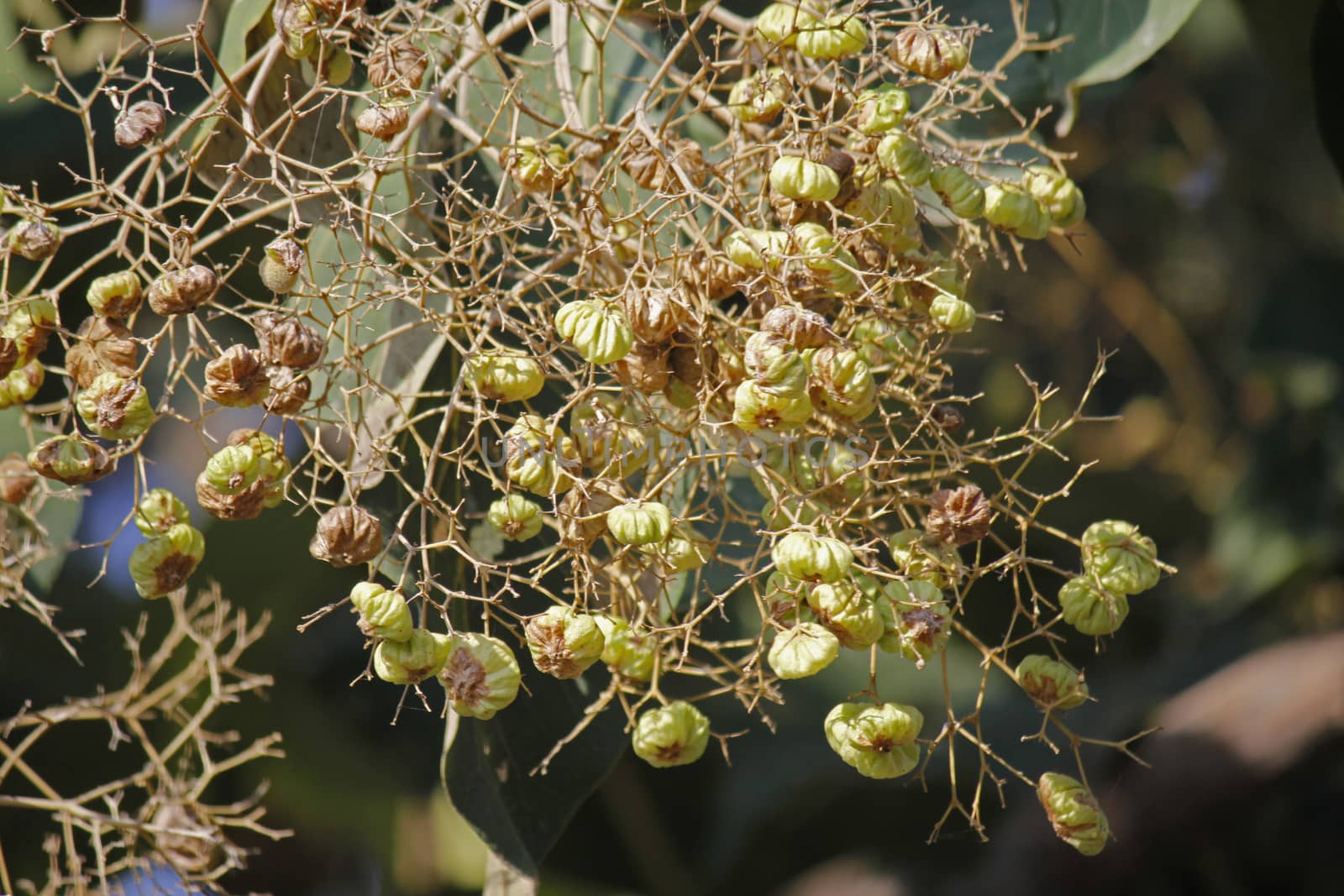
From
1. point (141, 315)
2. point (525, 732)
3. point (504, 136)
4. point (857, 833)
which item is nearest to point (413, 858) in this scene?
point (857, 833)

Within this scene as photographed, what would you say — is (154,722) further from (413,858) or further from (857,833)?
(857,833)

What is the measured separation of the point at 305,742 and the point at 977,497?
2.26 metres

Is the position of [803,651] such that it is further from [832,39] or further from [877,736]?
[832,39]

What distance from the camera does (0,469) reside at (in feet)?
3.93

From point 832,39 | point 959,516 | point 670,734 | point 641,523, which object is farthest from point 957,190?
point 670,734

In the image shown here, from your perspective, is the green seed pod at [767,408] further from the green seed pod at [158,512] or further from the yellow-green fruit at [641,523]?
the green seed pod at [158,512]

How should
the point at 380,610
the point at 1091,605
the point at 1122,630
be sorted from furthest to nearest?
the point at 1122,630, the point at 1091,605, the point at 380,610

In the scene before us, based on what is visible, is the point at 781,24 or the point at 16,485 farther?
the point at 16,485

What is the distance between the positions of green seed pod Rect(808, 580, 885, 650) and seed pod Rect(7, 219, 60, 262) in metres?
0.62

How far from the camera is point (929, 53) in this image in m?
1.03

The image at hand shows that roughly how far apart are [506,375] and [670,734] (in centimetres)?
30

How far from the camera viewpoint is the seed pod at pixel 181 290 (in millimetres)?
915

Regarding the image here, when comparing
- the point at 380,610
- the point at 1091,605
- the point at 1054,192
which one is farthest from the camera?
the point at 1054,192

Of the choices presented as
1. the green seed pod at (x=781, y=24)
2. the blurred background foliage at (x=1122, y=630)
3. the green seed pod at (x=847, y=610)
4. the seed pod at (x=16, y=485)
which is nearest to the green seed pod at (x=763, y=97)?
the green seed pod at (x=781, y=24)
